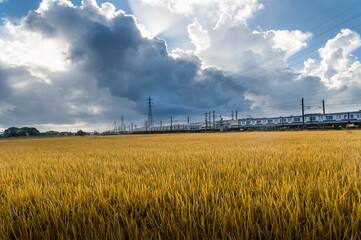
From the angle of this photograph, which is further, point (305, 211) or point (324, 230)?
point (305, 211)

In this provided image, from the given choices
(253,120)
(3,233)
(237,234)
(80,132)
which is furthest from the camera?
(80,132)

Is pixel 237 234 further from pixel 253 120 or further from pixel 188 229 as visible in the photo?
pixel 253 120

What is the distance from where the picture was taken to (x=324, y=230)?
0.93m

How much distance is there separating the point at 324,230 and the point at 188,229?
716mm

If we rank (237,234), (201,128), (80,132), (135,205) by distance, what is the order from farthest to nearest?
1. (201,128)
2. (80,132)
3. (135,205)
4. (237,234)

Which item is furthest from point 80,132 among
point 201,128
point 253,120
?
point 253,120

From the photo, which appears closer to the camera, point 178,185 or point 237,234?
point 237,234

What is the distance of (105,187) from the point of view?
1.63m

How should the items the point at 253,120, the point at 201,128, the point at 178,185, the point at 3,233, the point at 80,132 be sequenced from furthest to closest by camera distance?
1. the point at 201,128
2. the point at 80,132
3. the point at 253,120
4. the point at 178,185
5. the point at 3,233

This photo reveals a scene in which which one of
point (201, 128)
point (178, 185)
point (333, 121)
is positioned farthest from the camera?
point (201, 128)

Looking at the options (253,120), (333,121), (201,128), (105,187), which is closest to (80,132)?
(201,128)

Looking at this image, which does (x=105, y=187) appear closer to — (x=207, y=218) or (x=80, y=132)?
(x=207, y=218)

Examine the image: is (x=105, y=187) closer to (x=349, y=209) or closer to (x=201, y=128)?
(x=349, y=209)

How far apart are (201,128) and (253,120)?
63.2ft
